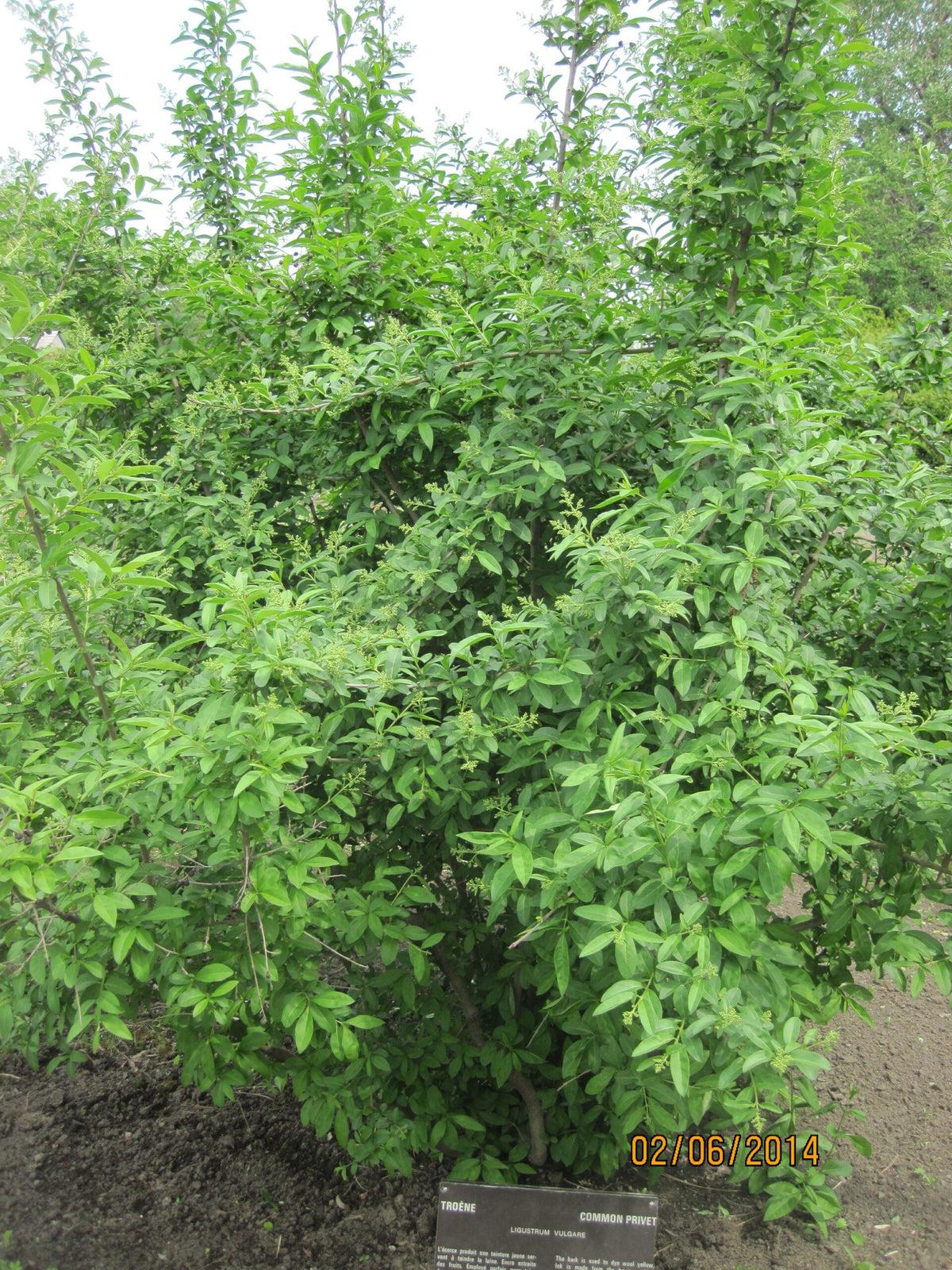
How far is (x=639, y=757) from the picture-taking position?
1837 millimetres

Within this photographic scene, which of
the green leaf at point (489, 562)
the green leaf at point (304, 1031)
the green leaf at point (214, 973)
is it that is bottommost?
the green leaf at point (304, 1031)

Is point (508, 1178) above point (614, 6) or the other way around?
the other way around

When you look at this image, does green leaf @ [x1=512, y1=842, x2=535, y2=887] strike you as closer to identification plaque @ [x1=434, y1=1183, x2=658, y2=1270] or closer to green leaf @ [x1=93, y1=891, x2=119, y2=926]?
green leaf @ [x1=93, y1=891, x2=119, y2=926]

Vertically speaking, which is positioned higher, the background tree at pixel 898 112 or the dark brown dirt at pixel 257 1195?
the background tree at pixel 898 112

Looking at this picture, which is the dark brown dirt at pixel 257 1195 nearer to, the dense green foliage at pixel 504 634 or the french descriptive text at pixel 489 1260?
the dense green foliage at pixel 504 634

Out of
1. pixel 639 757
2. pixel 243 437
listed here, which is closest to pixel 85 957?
pixel 639 757

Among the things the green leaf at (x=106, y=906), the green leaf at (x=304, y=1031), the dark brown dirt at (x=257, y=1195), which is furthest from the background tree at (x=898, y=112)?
the green leaf at (x=106, y=906)

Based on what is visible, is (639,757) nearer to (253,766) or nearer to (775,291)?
(253,766)

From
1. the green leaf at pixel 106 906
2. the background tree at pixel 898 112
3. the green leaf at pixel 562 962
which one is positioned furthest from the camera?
the background tree at pixel 898 112

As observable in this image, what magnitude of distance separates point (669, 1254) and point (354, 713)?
1908 mm

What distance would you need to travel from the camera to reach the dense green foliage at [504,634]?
1.78 meters

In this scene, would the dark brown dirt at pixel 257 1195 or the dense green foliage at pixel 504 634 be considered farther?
the dark brown dirt at pixel 257 1195
